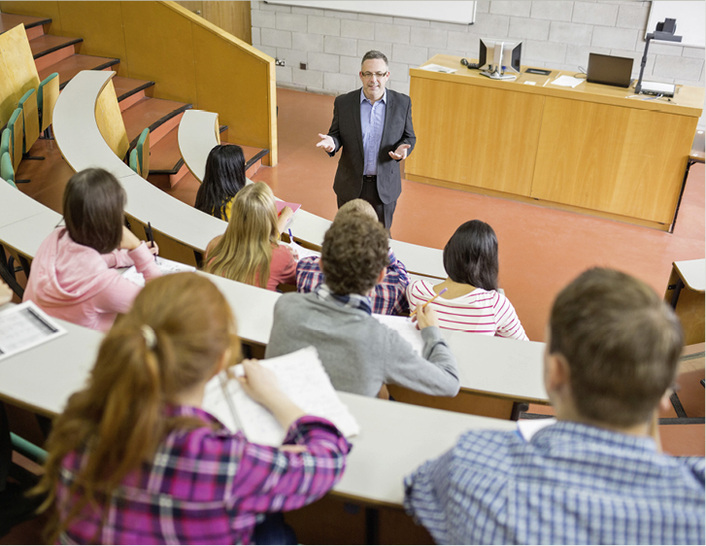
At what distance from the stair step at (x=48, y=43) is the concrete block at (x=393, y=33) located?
3340 millimetres

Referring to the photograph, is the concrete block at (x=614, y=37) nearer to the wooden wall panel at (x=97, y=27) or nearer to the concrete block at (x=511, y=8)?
the concrete block at (x=511, y=8)

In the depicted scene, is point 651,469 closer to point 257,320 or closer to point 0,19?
point 257,320

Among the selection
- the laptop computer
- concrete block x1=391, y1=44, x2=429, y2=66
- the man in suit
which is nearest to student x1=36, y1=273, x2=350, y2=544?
the man in suit

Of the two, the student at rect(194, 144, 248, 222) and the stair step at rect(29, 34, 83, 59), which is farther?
the stair step at rect(29, 34, 83, 59)

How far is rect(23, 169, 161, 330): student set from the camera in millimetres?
2115

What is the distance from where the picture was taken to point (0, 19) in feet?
20.2

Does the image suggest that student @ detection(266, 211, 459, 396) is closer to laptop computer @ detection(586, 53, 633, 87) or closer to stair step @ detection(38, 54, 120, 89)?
laptop computer @ detection(586, 53, 633, 87)

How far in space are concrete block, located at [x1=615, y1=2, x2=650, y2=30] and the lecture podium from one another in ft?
5.04

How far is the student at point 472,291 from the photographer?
245cm

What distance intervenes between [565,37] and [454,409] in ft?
19.0

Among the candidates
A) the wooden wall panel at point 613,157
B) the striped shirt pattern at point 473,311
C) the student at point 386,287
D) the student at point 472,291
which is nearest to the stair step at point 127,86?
the wooden wall panel at point 613,157

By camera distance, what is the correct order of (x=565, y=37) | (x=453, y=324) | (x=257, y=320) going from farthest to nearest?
1. (x=565, y=37)
2. (x=453, y=324)
3. (x=257, y=320)

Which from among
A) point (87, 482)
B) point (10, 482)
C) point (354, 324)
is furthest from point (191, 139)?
point (87, 482)

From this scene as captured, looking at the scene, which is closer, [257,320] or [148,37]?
[257,320]
